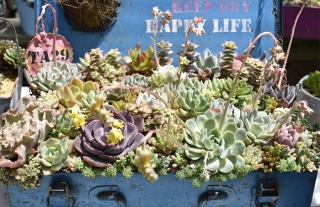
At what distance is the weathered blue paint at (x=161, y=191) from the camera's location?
1.30 m

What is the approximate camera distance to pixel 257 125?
133cm

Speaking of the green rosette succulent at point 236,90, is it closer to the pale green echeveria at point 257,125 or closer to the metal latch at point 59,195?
the pale green echeveria at point 257,125

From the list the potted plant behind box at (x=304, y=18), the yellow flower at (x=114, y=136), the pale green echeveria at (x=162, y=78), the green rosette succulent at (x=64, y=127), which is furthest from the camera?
the potted plant behind box at (x=304, y=18)

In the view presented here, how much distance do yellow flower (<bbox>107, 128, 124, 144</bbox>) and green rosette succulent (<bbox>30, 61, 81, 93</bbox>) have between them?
17.3 inches

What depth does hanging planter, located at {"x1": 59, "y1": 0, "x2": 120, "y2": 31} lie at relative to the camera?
6.17 feet

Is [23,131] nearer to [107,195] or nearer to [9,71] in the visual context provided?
[107,195]

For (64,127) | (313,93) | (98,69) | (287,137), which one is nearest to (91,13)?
(98,69)

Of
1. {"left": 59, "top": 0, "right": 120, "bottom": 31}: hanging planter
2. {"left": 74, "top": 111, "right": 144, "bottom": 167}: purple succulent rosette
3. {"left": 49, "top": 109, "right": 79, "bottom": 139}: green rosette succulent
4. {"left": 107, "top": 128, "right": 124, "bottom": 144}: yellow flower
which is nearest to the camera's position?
{"left": 107, "top": 128, "right": 124, "bottom": 144}: yellow flower

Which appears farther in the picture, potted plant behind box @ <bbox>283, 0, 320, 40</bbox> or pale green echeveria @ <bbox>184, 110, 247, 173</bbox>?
potted plant behind box @ <bbox>283, 0, 320, 40</bbox>

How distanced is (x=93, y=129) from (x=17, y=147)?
0.77 ft

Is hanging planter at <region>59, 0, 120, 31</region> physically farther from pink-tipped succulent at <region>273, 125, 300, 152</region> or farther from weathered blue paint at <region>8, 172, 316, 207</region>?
pink-tipped succulent at <region>273, 125, 300, 152</region>

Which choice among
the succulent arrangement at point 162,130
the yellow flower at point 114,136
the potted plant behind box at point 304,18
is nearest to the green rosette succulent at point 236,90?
the succulent arrangement at point 162,130

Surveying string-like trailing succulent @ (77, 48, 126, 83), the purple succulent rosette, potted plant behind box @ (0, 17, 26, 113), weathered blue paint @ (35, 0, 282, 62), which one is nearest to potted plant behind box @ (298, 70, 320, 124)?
weathered blue paint @ (35, 0, 282, 62)

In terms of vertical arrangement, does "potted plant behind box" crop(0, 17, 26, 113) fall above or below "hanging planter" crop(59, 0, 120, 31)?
below
